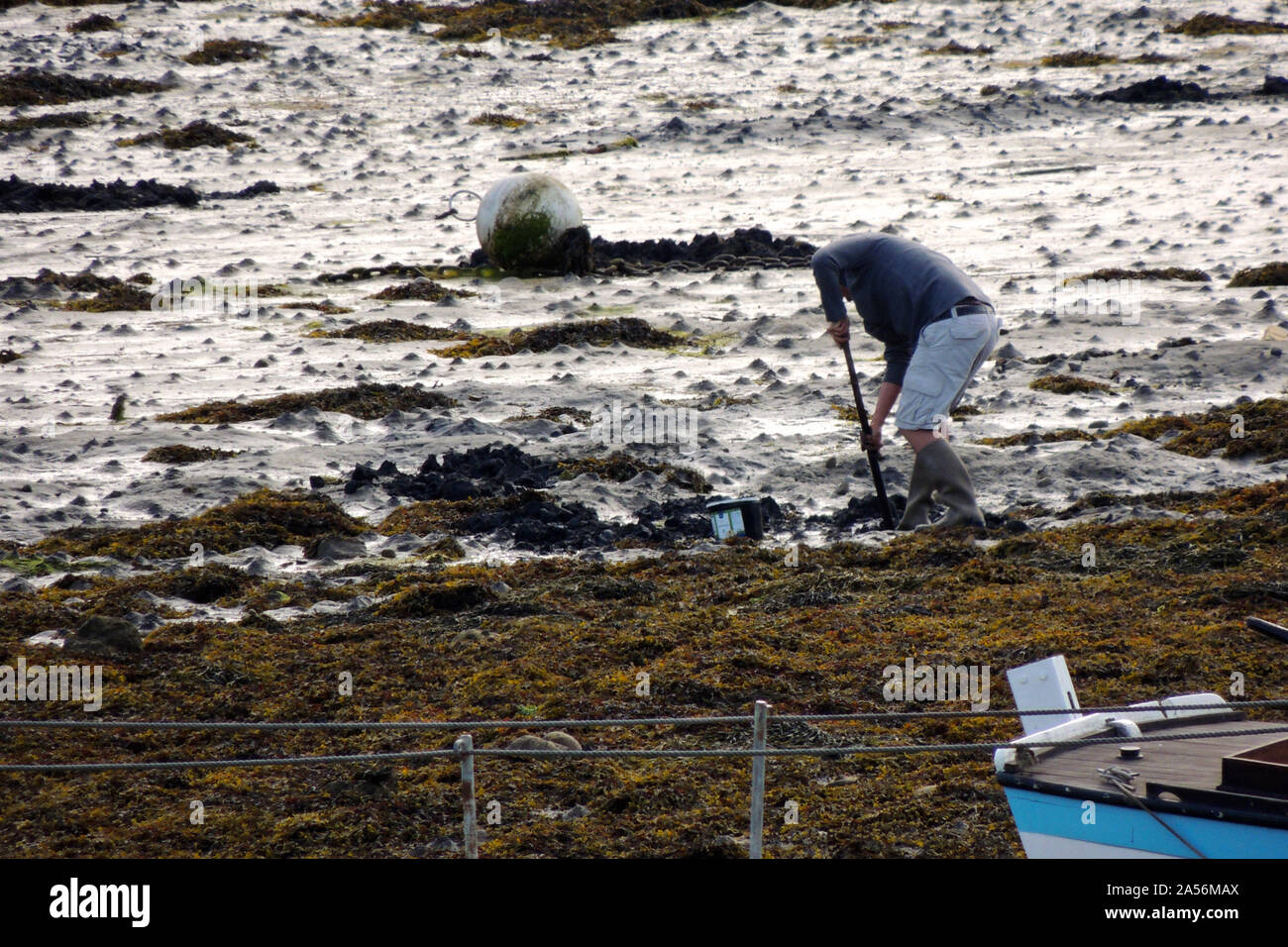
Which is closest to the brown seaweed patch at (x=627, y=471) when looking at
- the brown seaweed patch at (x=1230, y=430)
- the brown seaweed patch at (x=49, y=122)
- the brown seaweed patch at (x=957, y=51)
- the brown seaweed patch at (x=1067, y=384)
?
the brown seaweed patch at (x=1230, y=430)

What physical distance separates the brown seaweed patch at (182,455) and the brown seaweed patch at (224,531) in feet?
4.00

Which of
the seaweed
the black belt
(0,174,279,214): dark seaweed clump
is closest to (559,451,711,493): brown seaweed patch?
the seaweed

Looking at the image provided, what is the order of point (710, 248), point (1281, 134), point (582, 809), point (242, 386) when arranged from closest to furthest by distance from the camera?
point (582, 809)
point (242, 386)
point (710, 248)
point (1281, 134)

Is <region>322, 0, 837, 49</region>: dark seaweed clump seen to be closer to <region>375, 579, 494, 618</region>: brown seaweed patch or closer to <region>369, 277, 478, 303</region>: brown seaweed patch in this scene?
<region>369, 277, 478, 303</region>: brown seaweed patch

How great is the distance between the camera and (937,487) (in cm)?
823

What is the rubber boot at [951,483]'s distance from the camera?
8047 mm

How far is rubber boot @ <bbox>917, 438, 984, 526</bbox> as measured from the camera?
8.05 m

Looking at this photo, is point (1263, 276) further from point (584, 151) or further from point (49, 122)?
point (49, 122)

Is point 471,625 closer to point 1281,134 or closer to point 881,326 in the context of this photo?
point 881,326

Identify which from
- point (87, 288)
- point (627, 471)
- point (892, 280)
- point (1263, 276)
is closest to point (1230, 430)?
point (892, 280)

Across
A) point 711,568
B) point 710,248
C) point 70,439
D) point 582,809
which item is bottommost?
point 582,809

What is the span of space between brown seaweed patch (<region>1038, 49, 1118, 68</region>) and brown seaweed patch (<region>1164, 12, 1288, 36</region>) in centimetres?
224

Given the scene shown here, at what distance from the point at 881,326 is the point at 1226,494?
7.92 ft
